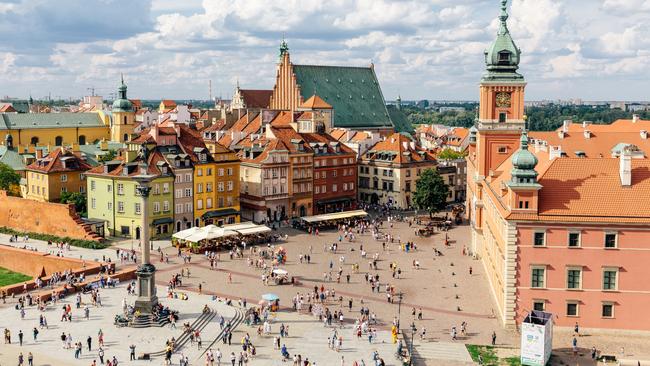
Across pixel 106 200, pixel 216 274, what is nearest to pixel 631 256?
pixel 216 274

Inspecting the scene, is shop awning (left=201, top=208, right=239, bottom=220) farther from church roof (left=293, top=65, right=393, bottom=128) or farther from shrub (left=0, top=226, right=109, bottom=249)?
church roof (left=293, top=65, right=393, bottom=128)

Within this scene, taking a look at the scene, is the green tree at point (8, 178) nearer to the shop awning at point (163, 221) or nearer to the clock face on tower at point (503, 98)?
the shop awning at point (163, 221)

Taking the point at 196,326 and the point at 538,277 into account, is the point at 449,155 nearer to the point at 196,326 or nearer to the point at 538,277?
the point at 538,277

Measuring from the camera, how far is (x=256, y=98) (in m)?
149

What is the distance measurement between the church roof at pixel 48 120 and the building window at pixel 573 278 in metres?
99.4

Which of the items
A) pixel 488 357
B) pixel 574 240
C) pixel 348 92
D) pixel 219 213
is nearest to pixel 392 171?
pixel 219 213

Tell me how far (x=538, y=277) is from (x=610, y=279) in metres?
4.41

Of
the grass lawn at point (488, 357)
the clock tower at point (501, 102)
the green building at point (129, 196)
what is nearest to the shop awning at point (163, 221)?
the green building at point (129, 196)

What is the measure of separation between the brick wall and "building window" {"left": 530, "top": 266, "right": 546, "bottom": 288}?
45153mm

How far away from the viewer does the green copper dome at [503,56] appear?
236 ft

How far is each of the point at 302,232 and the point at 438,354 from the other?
4212 cm

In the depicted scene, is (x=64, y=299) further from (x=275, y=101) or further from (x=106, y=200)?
(x=275, y=101)

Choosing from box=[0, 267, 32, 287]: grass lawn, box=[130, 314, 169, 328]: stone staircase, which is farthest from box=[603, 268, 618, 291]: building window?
box=[0, 267, 32, 287]: grass lawn

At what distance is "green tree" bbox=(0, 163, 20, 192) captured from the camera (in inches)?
3558
